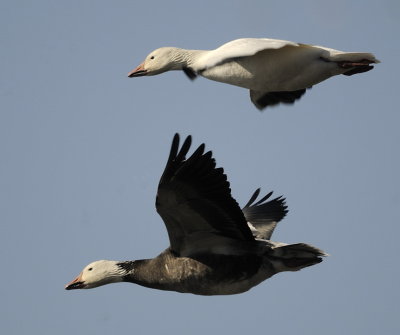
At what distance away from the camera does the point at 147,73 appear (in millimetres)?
11320

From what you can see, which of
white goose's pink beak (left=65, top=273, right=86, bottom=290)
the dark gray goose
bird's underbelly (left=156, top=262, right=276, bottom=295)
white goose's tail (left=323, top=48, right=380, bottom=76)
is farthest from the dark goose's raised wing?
white goose's tail (left=323, top=48, right=380, bottom=76)

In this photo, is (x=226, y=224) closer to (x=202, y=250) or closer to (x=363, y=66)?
(x=202, y=250)

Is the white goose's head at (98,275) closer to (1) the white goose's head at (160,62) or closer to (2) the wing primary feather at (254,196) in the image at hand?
(1) the white goose's head at (160,62)

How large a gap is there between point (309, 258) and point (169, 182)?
5.52 feet

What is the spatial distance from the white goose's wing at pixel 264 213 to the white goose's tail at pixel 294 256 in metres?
1.69

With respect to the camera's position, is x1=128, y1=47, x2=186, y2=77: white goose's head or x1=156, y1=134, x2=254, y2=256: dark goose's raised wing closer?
x1=156, y1=134, x2=254, y2=256: dark goose's raised wing

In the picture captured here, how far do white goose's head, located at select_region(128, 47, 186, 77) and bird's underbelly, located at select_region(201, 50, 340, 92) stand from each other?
70cm

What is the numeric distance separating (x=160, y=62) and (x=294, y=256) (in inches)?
101

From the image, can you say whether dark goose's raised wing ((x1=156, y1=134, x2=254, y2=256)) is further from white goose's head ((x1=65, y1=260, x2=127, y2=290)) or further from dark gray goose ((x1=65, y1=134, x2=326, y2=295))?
white goose's head ((x1=65, y1=260, x2=127, y2=290))

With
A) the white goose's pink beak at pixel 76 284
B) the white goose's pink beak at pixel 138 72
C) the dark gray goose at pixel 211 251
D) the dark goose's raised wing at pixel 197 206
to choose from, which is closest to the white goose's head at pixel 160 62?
the white goose's pink beak at pixel 138 72

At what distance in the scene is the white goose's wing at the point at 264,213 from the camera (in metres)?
12.5

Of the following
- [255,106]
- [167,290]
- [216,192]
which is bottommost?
[167,290]

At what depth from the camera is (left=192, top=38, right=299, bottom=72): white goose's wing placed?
9969mm

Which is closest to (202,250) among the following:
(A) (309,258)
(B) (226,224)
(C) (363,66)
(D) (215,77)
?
(B) (226,224)
